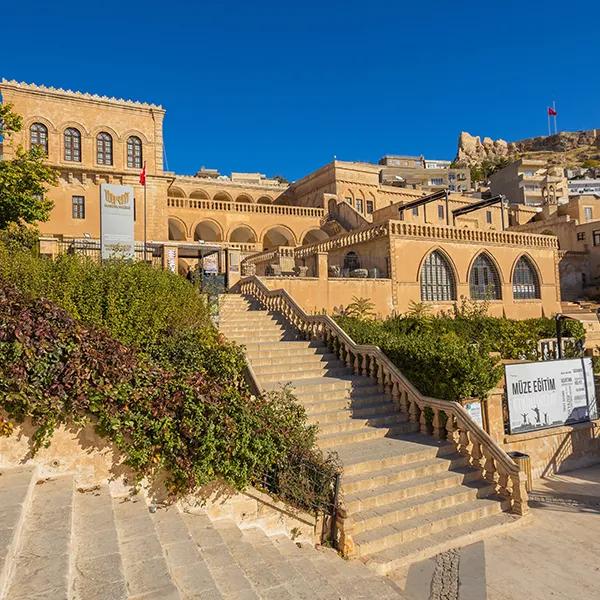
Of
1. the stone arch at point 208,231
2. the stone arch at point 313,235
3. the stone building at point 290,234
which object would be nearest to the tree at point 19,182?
the stone building at point 290,234

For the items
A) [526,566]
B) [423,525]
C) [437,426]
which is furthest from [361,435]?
[526,566]

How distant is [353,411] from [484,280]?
15990mm

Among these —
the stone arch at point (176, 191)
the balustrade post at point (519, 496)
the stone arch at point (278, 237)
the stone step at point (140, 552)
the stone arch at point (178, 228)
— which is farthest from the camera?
the stone arch at point (176, 191)

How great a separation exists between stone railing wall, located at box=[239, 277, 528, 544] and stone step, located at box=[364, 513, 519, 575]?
2.02 feet

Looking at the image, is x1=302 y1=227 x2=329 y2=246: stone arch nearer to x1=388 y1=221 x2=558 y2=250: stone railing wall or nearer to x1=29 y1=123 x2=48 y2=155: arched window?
x1=388 y1=221 x2=558 y2=250: stone railing wall

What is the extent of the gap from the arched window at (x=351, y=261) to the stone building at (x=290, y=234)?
0.05m

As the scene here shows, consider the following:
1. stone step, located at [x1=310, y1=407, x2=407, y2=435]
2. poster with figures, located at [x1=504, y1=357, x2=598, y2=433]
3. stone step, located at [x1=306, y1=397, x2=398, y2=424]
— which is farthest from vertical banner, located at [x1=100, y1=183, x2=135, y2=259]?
poster with figures, located at [x1=504, y1=357, x2=598, y2=433]

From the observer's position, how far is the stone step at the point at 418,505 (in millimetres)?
6520

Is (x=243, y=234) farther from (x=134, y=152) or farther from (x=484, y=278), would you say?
(x=484, y=278)

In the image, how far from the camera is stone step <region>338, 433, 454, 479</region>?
7547mm

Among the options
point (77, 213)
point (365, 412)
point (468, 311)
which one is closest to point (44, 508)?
point (365, 412)

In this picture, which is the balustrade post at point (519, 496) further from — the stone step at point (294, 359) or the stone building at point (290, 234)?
the stone building at point (290, 234)

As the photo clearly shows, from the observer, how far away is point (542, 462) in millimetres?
10023

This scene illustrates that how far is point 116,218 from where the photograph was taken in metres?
14.3
